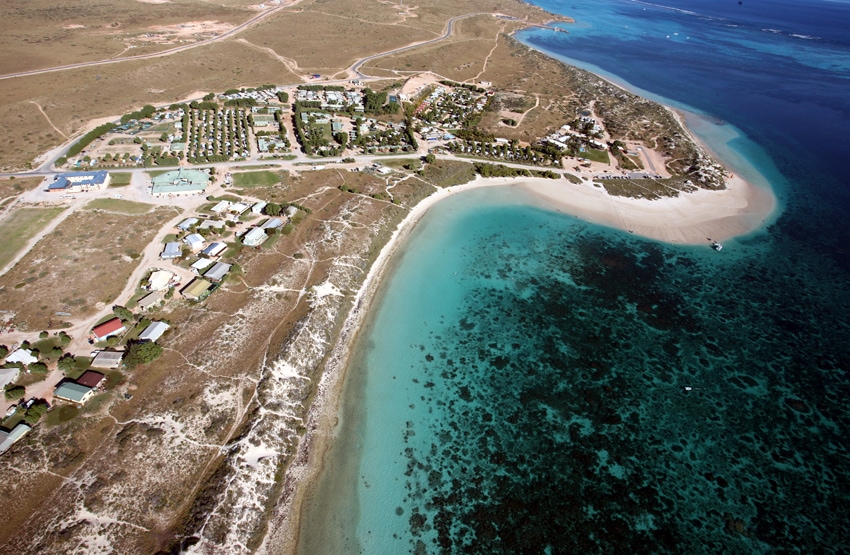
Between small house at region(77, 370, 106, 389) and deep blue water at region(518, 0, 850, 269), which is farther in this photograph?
deep blue water at region(518, 0, 850, 269)

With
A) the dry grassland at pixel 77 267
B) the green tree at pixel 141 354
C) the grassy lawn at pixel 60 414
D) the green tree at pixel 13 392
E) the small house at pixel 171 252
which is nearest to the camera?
the grassy lawn at pixel 60 414

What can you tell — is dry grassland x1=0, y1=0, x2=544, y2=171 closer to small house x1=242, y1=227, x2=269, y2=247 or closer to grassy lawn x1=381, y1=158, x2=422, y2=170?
small house x1=242, y1=227, x2=269, y2=247

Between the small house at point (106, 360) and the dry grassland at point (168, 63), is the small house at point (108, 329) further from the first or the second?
the dry grassland at point (168, 63)

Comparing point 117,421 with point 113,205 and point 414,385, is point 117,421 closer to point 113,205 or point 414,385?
point 414,385

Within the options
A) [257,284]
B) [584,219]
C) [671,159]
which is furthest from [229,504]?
[671,159]

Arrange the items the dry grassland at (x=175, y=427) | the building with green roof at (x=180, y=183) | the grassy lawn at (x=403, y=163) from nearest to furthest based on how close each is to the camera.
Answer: the dry grassland at (x=175, y=427)
the building with green roof at (x=180, y=183)
the grassy lawn at (x=403, y=163)

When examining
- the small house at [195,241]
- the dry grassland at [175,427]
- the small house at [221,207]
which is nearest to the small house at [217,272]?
the dry grassland at [175,427]

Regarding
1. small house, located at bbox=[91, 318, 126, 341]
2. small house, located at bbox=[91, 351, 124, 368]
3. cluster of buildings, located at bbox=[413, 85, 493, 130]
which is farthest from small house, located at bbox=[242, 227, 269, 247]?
cluster of buildings, located at bbox=[413, 85, 493, 130]
